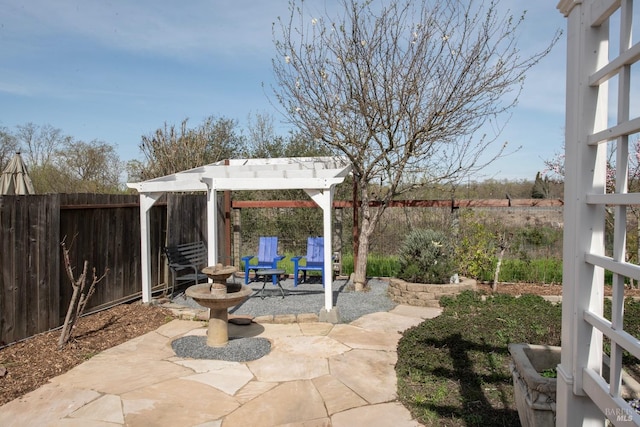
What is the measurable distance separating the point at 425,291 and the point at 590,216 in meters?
4.54

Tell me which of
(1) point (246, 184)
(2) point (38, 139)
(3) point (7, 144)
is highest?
(2) point (38, 139)

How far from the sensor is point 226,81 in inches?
380

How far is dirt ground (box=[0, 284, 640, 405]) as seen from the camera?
3428 mm

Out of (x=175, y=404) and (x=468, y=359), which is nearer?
(x=175, y=404)

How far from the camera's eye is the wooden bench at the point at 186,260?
6.31 metres

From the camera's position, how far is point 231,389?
3.30 m

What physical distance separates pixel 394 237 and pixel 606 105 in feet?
21.0

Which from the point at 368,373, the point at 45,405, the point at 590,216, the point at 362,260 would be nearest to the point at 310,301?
the point at 362,260

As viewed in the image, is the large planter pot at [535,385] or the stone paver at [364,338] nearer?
the large planter pot at [535,385]

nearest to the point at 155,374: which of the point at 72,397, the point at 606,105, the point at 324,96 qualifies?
the point at 72,397

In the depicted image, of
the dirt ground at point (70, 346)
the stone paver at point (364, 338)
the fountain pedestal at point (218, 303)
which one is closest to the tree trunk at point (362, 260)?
the stone paver at point (364, 338)

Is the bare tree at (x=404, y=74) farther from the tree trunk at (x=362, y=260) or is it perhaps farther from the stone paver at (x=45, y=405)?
the stone paver at (x=45, y=405)

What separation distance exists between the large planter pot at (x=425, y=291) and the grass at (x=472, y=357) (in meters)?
0.49

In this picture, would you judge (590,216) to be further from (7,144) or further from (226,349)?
(7,144)
